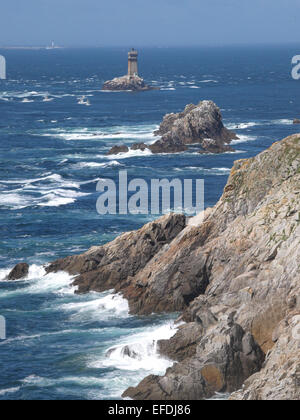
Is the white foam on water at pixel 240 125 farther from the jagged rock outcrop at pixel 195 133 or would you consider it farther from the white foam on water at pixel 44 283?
the white foam on water at pixel 44 283

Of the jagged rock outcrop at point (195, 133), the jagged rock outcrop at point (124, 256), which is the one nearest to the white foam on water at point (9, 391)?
the jagged rock outcrop at point (124, 256)

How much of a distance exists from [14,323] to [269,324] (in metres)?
21.1

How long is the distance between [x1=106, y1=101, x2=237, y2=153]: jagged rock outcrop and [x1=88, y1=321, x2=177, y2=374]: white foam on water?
82.5 meters

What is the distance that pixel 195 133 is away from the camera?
136 metres

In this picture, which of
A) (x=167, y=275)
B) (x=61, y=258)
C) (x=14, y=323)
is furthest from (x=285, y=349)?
(x=61, y=258)

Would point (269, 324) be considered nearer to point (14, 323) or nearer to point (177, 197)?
point (14, 323)

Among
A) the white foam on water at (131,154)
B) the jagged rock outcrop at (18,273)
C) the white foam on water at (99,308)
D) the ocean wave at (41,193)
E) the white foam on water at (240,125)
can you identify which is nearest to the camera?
the white foam on water at (99,308)

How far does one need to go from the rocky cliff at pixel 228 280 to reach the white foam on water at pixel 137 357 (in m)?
0.94

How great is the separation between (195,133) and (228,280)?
84785 millimetres

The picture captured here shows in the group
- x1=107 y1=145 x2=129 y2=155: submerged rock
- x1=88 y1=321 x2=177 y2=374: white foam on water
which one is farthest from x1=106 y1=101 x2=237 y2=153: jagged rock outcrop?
x1=88 y1=321 x2=177 y2=374: white foam on water

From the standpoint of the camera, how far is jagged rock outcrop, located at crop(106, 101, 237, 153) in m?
132

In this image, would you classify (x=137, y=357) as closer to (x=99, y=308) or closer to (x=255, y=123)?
(x=99, y=308)

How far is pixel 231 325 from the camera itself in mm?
44594

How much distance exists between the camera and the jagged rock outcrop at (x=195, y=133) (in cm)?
13212
